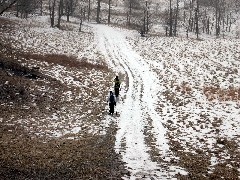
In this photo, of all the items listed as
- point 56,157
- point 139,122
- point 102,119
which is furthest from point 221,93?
point 56,157

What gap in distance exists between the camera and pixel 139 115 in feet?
67.5

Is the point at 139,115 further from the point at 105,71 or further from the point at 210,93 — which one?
the point at 105,71

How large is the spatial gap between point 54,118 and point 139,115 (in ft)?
17.3

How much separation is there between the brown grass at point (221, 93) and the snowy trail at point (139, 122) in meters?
4.21

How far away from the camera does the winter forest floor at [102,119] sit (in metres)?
12.3

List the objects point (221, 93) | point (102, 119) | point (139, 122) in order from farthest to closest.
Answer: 1. point (221, 93)
2. point (102, 119)
3. point (139, 122)

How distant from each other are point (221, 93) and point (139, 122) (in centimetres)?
943

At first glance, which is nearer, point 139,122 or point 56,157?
point 56,157

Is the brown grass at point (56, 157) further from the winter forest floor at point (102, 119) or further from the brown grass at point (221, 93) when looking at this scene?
the brown grass at point (221, 93)

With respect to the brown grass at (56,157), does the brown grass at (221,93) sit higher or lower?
higher

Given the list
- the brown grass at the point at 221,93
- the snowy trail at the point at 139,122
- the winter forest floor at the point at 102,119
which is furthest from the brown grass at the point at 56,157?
the brown grass at the point at 221,93

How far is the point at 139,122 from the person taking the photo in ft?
62.3

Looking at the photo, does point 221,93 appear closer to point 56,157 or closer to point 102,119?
point 102,119

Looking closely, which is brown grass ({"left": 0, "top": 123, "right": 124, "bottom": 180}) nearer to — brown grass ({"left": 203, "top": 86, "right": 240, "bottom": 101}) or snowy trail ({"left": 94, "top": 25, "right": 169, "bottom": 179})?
snowy trail ({"left": 94, "top": 25, "right": 169, "bottom": 179})
